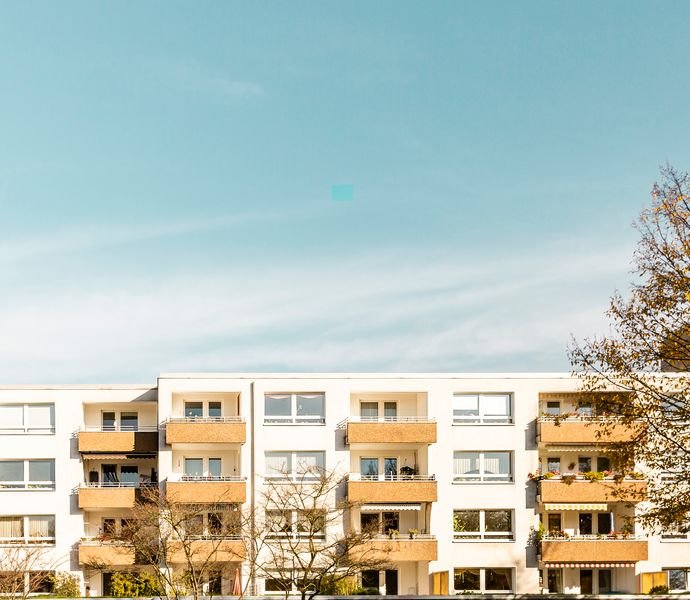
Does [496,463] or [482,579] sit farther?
[496,463]

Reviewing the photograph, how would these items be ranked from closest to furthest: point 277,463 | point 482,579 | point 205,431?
point 205,431 → point 482,579 → point 277,463

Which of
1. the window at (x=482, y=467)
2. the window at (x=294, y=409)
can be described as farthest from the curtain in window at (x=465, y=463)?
the window at (x=294, y=409)

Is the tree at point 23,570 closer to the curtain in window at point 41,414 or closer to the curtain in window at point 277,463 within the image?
the curtain in window at point 41,414

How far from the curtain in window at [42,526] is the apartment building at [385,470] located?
2.5 inches

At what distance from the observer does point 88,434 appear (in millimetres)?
41562

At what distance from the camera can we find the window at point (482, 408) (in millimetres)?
42219

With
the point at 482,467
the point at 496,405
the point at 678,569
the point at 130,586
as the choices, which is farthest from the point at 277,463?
the point at 678,569

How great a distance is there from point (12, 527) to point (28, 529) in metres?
0.75

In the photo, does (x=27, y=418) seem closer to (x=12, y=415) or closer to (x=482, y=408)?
(x=12, y=415)

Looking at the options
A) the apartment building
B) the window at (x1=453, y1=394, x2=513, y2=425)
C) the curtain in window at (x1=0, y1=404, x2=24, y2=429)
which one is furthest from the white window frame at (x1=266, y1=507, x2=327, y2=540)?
the curtain in window at (x1=0, y1=404, x2=24, y2=429)

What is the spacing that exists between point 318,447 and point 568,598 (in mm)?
12397

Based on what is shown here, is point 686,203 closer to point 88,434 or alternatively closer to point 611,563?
point 611,563

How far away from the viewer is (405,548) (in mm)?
39719

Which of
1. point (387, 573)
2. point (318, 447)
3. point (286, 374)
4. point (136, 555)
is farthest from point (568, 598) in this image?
point (136, 555)
